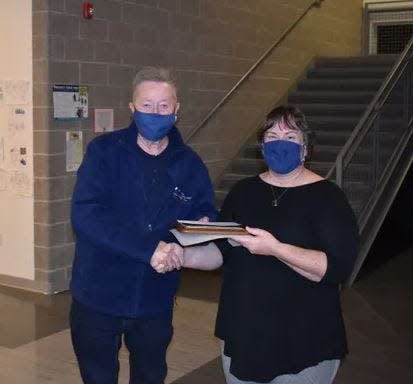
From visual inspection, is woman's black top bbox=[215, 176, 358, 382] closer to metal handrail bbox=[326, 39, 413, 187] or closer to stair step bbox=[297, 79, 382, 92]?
metal handrail bbox=[326, 39, 413, 187]

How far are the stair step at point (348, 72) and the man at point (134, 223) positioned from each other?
673 centimetres

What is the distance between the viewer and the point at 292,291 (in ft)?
6.45

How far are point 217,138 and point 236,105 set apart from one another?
0.50 m

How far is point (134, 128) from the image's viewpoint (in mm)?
2285

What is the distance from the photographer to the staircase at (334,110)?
670cm

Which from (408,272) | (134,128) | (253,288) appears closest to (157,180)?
(134,128)

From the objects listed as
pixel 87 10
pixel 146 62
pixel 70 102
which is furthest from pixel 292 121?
pixel 146 62

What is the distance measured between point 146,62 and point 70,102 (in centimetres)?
106

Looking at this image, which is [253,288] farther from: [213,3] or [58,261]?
[213,3]

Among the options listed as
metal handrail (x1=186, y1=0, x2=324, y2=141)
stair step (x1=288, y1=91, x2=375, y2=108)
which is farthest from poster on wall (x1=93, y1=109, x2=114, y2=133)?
stair step (x1=288, y1=91, x2=375, y2=108)

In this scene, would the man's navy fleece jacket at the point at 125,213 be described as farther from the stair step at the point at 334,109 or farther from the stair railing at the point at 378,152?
the stair step at the point at 334,109

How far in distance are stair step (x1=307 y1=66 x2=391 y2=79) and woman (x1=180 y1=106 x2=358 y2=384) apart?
6.93 m

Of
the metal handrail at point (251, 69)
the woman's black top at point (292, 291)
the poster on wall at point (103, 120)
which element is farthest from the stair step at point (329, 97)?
the woman's black top at point (292, 291)

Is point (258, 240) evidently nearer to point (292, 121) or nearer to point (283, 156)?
point (283, 156)
